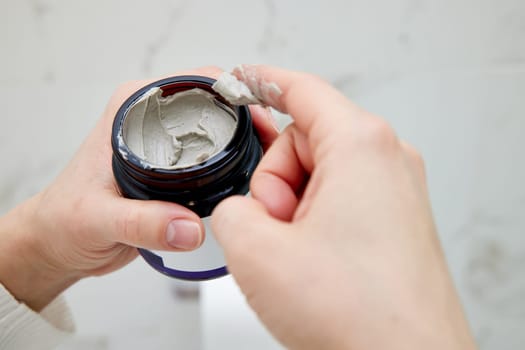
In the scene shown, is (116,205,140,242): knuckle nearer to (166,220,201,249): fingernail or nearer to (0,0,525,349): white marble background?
(166,220,201,249): fingernail

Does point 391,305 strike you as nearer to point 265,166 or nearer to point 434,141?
point 265,166

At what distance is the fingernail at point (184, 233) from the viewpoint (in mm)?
392

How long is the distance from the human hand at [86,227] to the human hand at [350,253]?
85 millimetres

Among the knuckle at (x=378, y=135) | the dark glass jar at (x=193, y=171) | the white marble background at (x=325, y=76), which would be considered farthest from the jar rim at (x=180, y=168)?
the white marble background at (x=325, y=76)

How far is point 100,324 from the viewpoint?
2.48ft

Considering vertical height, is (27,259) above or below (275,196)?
below

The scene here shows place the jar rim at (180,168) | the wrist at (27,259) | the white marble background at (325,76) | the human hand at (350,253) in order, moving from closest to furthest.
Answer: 1. the human hand at (350,253)
2. the jar rim at (180,168)
3. the wrist at (27,259)
4. the white marble background at (325,76)

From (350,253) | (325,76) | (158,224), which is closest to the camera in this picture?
(350,253)

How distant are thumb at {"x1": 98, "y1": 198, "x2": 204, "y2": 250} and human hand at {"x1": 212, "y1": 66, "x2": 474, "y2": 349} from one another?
0.22 feet

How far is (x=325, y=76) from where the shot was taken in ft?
2.70

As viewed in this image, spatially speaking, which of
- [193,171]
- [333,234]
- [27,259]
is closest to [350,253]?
[333,234]

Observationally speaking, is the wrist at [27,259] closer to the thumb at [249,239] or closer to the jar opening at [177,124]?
the jar opening at [177,124]

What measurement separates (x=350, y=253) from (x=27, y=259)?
41 cm

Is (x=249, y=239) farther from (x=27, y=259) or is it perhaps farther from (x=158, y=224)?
(x=27, y=259)
